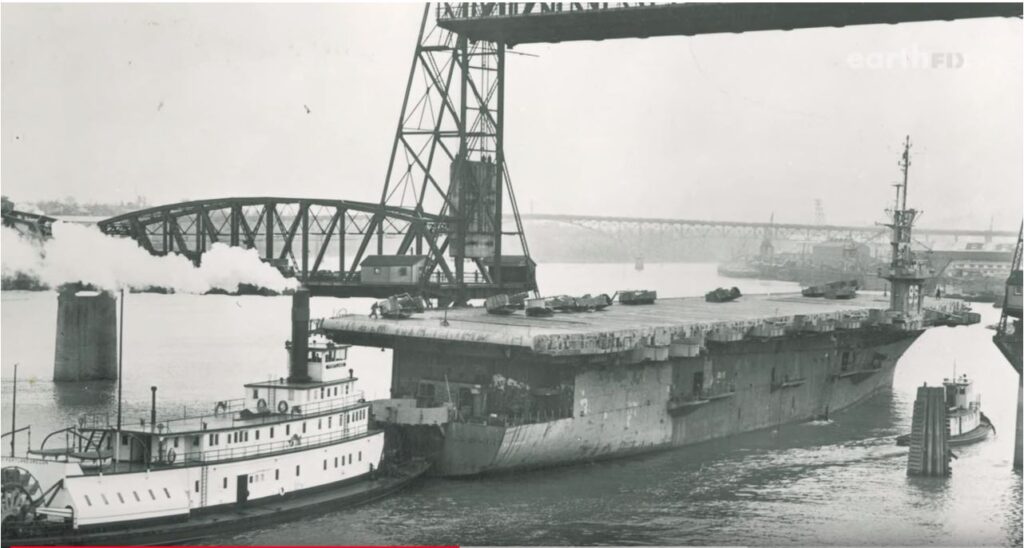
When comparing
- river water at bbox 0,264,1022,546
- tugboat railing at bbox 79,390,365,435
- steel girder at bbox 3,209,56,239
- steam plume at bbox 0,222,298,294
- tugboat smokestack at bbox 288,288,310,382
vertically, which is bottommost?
river water at bbox 0,264,1022,546

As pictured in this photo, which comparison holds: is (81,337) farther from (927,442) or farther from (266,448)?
(927,442)

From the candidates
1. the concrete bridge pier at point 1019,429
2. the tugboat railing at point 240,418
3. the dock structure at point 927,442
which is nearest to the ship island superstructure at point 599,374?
the tugboat railing at point 240,418

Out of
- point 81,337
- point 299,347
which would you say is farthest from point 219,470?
point 81,337

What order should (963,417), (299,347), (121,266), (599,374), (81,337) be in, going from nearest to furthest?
(299,347)
(121,266)
(599,374)
(963,417)
(81,337)

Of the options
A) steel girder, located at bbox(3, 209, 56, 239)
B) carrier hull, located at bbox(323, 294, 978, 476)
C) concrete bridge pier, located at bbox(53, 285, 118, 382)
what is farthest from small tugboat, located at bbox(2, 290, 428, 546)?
concrete bridge pier, located at bbox(53, 285, 118, 382)

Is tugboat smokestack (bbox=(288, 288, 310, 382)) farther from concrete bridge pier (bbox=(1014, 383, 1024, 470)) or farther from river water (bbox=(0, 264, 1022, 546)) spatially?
concrete bridge pier (bbox=(1014, 383, 1024, 470))
